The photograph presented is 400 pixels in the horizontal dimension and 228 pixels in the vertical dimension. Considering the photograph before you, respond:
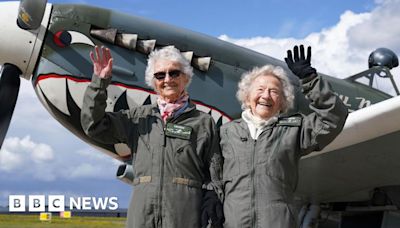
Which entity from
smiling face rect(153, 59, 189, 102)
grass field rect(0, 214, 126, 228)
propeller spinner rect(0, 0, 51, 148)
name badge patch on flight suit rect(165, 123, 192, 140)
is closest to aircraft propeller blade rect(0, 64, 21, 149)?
propeller spinner rect(0, 0, 51, 148)

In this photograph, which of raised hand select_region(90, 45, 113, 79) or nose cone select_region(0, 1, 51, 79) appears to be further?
nose cone select_region(0, 1, 51, 79)

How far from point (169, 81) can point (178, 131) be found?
10.1 inches

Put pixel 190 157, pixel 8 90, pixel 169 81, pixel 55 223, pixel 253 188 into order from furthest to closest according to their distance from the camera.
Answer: pixel 55 223
pixel 8 90
pixel 169 81
pixel 190 157
pixel 253 188

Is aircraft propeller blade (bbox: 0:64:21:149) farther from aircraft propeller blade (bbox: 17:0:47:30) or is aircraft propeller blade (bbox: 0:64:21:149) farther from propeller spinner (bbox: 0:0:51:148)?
aircraft propeller blade (bbox: 17:0:47:30)

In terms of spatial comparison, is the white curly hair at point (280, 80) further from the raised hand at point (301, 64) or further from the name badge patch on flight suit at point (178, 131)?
the name badge patch on flight suit at point (178, 131)

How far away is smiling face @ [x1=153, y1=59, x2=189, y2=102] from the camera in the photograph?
254 cm

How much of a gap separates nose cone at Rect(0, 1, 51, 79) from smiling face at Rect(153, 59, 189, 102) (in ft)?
9.74

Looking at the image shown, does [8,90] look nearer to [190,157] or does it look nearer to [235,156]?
[190,157]

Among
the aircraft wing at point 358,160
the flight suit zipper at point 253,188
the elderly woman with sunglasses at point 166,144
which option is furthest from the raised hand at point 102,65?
the aircraft wing at point 358,160

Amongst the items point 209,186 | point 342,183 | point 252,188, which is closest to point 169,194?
point 209,186

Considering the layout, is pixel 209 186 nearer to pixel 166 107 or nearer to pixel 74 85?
pixel 166 107

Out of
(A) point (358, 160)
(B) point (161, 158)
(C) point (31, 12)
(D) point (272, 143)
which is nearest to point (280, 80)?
(D) point (272, 143)

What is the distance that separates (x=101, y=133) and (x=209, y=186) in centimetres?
58

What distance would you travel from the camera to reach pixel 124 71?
5309 millimetres
